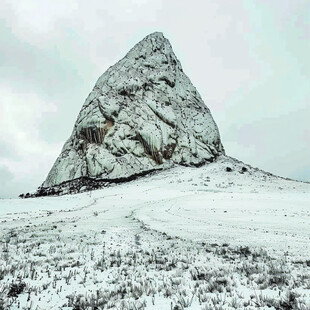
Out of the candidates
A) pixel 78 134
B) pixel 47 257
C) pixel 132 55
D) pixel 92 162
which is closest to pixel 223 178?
pixel 92 162

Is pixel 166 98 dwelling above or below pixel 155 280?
above

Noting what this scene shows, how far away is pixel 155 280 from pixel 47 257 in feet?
16.1

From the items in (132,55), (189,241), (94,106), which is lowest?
(189,241)

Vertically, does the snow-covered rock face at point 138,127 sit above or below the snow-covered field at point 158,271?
above

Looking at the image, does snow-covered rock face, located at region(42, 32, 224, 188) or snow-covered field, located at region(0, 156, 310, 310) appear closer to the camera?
snow-covered field, located at region(0, 156, 310, 310)

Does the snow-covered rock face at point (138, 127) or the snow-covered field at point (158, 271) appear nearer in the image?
the snow-covered field at point (158, 271)

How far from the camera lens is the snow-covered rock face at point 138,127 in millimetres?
93188

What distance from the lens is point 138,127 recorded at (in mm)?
99812

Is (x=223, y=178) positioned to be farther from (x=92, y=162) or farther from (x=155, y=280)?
(x=155, y=280)

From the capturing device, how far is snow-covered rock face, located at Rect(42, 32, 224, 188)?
93188 millimetres

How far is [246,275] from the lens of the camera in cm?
734

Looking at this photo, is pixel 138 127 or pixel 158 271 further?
pixel 138 127

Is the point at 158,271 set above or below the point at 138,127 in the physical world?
below

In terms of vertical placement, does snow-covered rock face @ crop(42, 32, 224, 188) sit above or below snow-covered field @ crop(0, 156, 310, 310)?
above
